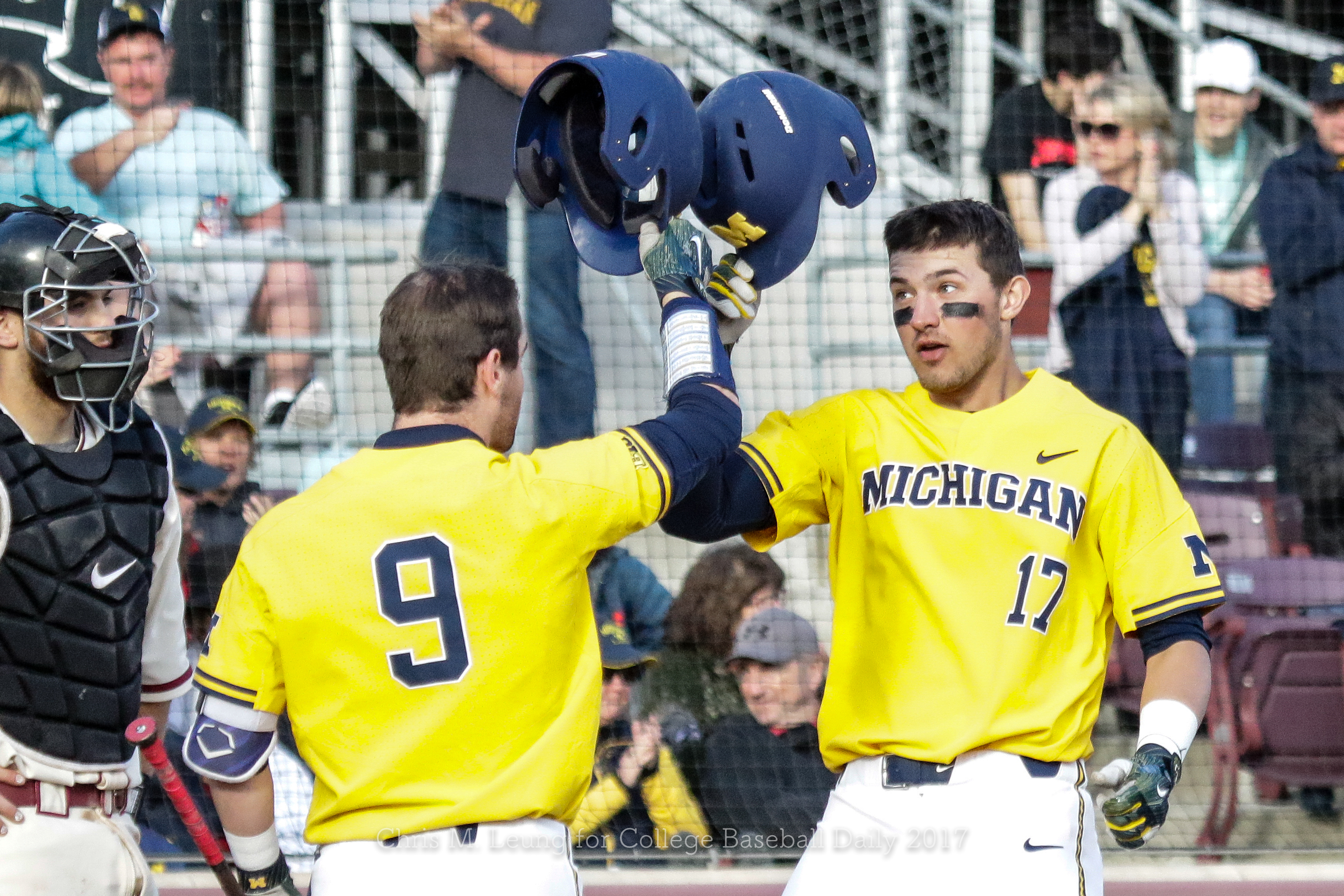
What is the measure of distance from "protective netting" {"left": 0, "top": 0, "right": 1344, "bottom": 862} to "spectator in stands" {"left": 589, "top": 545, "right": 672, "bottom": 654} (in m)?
0.01

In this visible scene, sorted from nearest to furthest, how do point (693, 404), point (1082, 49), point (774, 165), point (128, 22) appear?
point (693, 404)
point (774, 165)
point (128, 22)
point (1082, 49)

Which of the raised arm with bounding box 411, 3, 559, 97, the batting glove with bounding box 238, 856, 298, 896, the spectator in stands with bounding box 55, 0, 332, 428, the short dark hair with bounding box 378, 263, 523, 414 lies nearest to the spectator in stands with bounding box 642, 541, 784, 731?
the spectator in stands with bounding box 55, 0, 332, 428

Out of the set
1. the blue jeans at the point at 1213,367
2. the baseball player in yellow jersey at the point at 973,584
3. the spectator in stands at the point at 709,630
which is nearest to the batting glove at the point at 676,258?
the baseball player in yellow jersey at the point at 973,584

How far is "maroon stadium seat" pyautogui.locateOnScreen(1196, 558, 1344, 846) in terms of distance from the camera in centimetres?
496

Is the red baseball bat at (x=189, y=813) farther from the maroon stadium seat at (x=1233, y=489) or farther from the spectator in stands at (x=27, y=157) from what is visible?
the maroon stadium seat at (x=1233, y=489)

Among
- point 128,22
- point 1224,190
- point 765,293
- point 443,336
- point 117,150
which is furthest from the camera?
point 765,293

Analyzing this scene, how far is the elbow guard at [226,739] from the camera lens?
8.27 feet

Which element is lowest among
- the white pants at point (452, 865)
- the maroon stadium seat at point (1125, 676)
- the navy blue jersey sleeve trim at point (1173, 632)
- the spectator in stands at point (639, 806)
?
the spectator in stands at point (639, 806)

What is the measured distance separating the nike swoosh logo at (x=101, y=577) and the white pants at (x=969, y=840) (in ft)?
4.54

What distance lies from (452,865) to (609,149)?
1.27 metres

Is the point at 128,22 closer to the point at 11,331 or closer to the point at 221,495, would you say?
the point at 221,495

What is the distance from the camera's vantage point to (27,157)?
5.68 m

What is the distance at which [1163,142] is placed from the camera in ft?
20.1

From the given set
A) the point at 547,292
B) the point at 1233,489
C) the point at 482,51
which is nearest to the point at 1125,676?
the point at 1233,489
